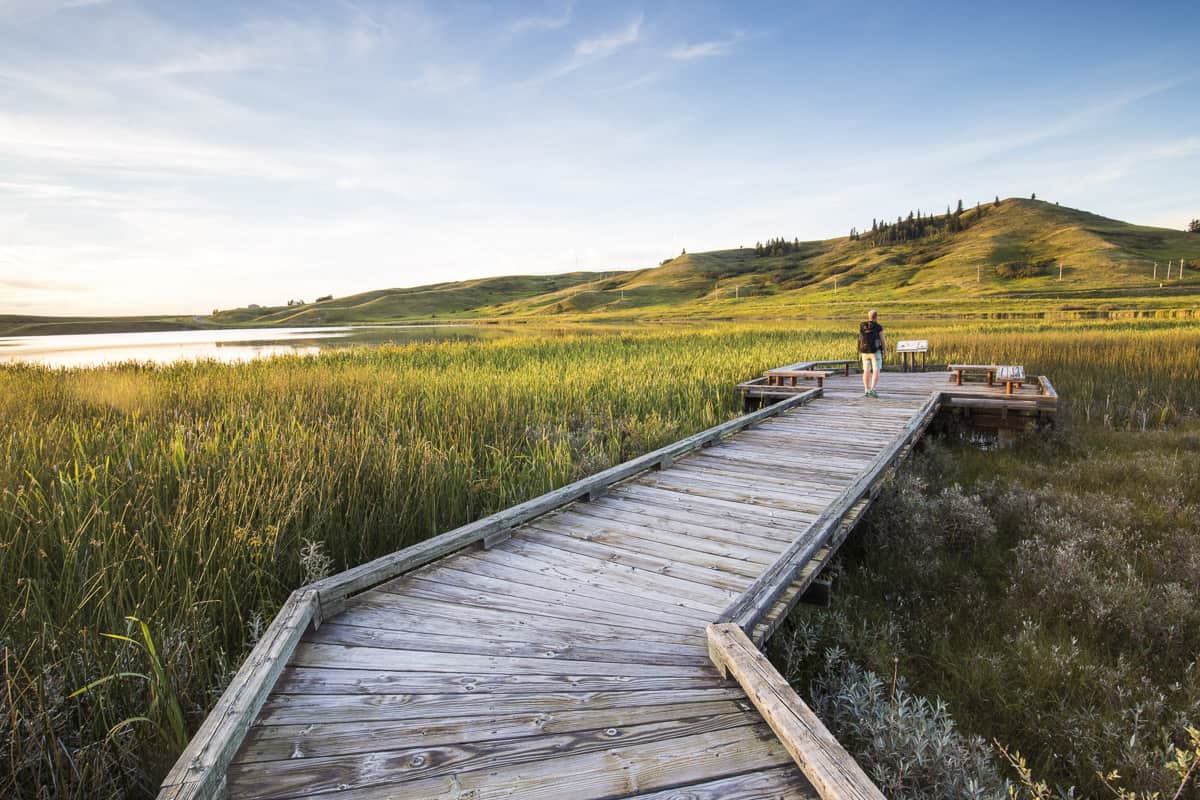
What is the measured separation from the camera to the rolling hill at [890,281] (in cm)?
5638

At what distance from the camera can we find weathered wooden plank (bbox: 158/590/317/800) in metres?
1.62

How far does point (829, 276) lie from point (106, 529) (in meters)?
109

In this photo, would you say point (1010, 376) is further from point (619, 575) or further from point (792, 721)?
point (792, 721)

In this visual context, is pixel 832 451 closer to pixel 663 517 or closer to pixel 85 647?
pixel 663 517

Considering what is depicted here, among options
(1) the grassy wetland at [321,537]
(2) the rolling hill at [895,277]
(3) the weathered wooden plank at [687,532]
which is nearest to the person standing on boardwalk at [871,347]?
(1) the grassy wetland at [321,537]

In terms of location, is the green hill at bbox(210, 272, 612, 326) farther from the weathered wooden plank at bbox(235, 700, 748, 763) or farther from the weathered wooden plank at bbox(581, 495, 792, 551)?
the weathered wooden plank at bbox(235, 700, 748, 763)

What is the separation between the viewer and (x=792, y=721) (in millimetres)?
1905

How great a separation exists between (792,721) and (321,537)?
3.62m

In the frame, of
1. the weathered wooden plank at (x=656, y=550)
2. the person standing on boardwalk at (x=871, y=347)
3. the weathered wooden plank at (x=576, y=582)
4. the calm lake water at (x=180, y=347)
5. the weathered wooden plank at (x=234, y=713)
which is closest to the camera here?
the weathered wooden plank at (x=234, y=713)

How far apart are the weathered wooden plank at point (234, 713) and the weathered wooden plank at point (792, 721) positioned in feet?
6.08

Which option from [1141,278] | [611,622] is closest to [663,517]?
[611,622]

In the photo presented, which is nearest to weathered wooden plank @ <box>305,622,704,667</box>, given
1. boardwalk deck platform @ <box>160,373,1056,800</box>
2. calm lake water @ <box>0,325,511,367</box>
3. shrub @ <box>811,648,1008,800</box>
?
boardwalk deck platform @ <box>160,373,1056,800</box>

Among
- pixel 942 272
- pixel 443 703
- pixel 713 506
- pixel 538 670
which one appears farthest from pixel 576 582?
pixel 942 272

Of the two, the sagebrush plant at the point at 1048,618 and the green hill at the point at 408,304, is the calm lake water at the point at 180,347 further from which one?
the green hill at the point at 408,304
